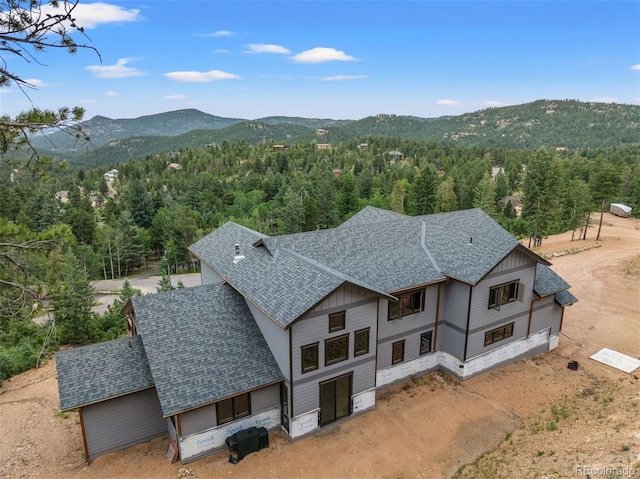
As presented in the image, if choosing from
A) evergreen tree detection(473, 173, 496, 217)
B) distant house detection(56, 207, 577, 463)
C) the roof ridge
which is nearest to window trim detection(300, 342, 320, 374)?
distant house detection(56, 207, 577, 463)

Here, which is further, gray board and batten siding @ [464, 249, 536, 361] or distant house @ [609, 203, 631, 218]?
distant house @ [609, 203, 631, 218]

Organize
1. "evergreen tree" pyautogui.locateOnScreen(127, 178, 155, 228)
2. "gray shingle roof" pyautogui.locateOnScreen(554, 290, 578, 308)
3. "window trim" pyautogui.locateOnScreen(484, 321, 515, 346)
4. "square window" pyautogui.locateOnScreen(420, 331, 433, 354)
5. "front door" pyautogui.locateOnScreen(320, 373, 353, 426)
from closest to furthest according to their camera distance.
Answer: "front door" pyautogui.locateOnScreen(320, 373, 353, 426) < "square window" pyautogui.locateOnScreen(420, 331, 433, 354) < "window trim" pyautogui.locateOnScreen(484, 321, 515, 346) < "gray shingle roof" pyautogui.locateOnScreen(554, 290, 578, 308) < "evergreen tree" pyautogui.locateOnScreen(127, 178, 155, 228)

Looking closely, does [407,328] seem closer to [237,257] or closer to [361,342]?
[361,342]

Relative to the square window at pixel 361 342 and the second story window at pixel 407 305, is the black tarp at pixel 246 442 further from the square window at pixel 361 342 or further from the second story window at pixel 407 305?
the second story window at pixel 407 305

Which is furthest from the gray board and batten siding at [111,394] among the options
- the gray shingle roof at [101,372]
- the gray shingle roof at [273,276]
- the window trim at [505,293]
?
the window trim at [505,293]

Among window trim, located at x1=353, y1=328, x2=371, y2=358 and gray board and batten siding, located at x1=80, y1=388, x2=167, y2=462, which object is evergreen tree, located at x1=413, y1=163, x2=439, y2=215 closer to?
Result: window trim, located at x1=353, y1=328, x2=371, y2=358

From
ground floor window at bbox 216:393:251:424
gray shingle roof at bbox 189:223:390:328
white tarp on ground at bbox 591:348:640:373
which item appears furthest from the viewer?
white tarp on ground at bbox 591:348:640:373

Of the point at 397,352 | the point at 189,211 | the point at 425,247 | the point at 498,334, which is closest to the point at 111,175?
the point at 189,211
